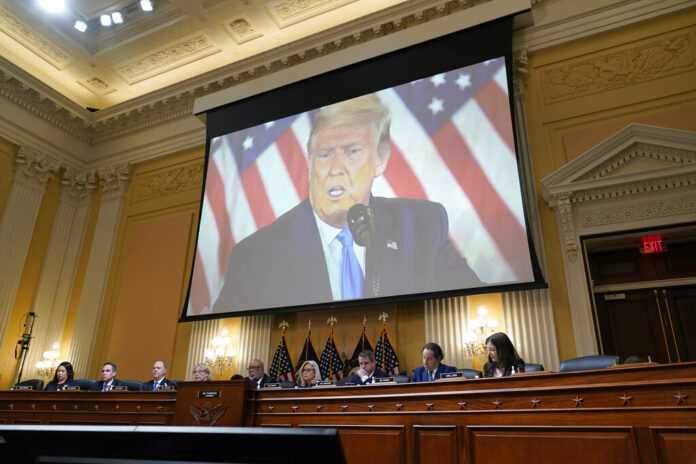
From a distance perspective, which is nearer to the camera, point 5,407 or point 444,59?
point 5,407

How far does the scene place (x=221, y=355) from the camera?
22.3 feet

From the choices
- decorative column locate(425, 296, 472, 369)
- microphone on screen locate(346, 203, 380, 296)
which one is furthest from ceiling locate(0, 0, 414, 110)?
decorative column locate(425, 296, 472, 369)

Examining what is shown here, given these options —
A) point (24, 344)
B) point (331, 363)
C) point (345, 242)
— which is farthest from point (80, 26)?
point (331, 363)

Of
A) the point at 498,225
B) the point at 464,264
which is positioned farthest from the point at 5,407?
the point at 498,225

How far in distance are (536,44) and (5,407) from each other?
7261 mm

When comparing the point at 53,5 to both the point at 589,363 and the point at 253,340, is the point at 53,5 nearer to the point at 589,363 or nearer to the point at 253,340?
the point at 253,340

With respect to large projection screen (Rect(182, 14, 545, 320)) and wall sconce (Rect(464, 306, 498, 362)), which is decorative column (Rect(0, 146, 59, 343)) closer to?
large projection screen (Rect(182, 14, 545, 320))

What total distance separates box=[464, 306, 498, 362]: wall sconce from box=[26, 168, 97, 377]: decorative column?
6634mm

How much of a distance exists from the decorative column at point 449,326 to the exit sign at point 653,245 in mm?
2072

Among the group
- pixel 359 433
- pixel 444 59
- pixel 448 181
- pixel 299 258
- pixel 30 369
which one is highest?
pixel 444 59

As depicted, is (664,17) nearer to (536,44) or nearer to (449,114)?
(536,44)

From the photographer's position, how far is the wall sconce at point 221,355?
6805 millimetres

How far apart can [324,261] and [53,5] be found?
6.13 metres

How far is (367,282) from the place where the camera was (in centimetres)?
588
